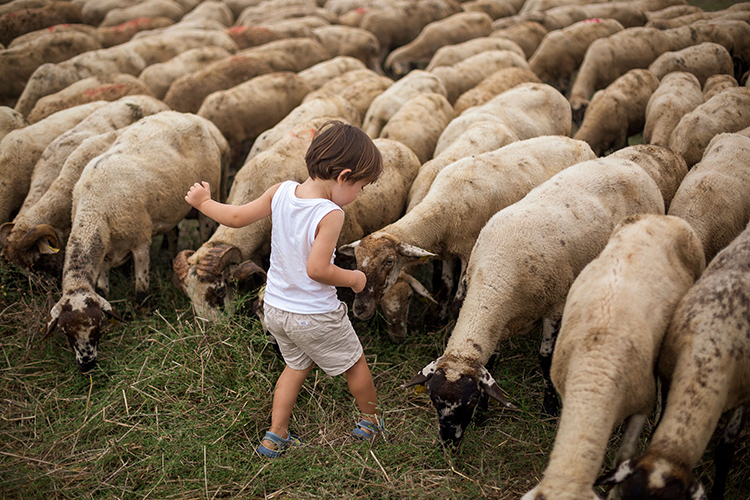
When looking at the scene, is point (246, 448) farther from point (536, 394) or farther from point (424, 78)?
point (424, 78)

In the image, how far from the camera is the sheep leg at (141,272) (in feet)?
18.8

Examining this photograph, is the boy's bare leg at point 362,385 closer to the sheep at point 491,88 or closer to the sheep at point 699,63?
the sheep at point 491,88

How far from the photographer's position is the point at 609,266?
10.8ft

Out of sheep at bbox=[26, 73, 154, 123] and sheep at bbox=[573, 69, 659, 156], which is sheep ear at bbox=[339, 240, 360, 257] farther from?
sheep at bbox=[26, 73, 154, 123]

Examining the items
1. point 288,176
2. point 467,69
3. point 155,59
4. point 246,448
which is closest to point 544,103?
point 467,69

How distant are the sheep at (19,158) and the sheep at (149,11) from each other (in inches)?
478

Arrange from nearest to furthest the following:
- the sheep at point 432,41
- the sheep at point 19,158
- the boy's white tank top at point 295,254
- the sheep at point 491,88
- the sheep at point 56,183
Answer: the boy's white tank top at point 295,254, the sheep at point 56,183, the sheep at point 19,158, the sheep at point 491,88, the sheep at point 432,41

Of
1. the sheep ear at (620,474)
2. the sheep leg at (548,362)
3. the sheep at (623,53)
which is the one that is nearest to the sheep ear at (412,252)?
the sheep leg at (548,362)

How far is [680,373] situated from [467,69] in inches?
331

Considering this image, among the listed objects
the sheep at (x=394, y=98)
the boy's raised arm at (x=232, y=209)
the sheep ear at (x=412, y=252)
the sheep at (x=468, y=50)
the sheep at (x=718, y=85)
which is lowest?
the sheep at (x=468, y=50)

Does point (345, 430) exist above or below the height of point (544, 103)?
below

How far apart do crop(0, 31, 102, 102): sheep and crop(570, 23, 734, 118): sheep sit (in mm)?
10136

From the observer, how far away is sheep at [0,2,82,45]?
13719 mm

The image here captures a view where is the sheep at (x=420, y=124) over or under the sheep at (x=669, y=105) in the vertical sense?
under
